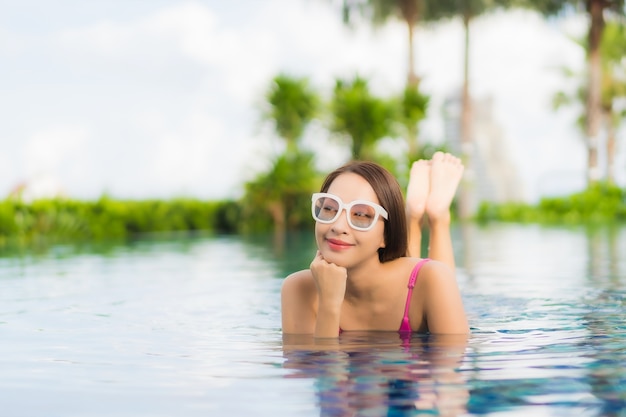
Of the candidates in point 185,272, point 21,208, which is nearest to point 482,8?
point 21,208

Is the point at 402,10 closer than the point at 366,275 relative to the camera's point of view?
No

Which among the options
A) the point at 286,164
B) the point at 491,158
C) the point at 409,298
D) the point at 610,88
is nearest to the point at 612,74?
the point at 610,88

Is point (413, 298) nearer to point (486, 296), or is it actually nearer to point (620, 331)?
point (620, 331)

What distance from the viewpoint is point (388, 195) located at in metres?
3.79

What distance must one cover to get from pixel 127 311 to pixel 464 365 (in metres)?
3.14

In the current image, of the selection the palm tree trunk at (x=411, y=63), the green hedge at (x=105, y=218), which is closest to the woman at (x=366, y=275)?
the green hedge at (x=105, y=218)

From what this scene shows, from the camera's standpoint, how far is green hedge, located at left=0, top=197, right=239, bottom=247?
1880 cm

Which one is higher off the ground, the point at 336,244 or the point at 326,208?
the point at 326,208

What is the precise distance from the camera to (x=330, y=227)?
12.3 feet

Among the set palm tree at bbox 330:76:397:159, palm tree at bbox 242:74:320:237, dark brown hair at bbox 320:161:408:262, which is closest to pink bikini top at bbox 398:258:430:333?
dark brown hair at bbox 320:161:408:262

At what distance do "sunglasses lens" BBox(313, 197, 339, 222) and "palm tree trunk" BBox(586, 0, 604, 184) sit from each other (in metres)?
26.8

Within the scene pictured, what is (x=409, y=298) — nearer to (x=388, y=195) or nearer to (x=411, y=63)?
(x=388, y=195)

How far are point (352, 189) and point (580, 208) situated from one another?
86.9 feet

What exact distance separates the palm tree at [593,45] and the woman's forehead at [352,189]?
26730 millimetres
